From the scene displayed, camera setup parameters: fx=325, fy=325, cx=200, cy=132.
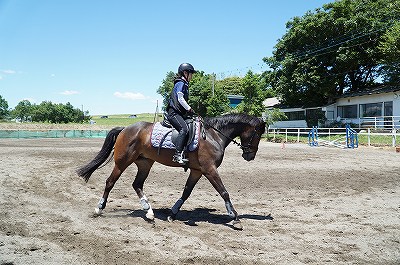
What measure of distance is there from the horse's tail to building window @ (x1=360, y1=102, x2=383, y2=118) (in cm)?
3620

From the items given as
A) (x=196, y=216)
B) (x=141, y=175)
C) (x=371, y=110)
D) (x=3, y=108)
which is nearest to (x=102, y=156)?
(x=141, y=175)

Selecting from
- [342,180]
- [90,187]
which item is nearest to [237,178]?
[342,180]

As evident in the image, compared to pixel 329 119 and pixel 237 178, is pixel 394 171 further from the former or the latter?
pixel 329 119

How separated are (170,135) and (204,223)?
6.23 ft

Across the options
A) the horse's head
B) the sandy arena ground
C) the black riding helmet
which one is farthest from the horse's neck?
the sandy arena ground

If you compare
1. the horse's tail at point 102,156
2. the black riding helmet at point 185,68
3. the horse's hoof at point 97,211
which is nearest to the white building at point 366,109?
the black riding helmet at point 185,68

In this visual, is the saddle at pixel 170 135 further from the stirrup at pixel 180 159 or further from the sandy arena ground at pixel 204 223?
the sandy arena ground at pixel 204 223

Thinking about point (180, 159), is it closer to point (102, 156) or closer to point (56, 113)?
point (102, 156)

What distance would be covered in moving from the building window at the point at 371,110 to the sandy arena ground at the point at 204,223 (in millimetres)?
28757

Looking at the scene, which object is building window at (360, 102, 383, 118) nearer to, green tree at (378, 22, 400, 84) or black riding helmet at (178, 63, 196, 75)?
green tree at (378, 22, 400, 84)

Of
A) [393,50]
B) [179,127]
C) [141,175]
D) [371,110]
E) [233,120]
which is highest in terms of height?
[393,50]

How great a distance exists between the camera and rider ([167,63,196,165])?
21.2 feet

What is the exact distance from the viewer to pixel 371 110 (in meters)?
37.5

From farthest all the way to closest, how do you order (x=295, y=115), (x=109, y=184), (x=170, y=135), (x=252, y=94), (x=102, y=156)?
(x=295, y=115) < (x=252, y=94) < (x=102, y=156) < (x=109, y=184) < (x=170, y=135)
